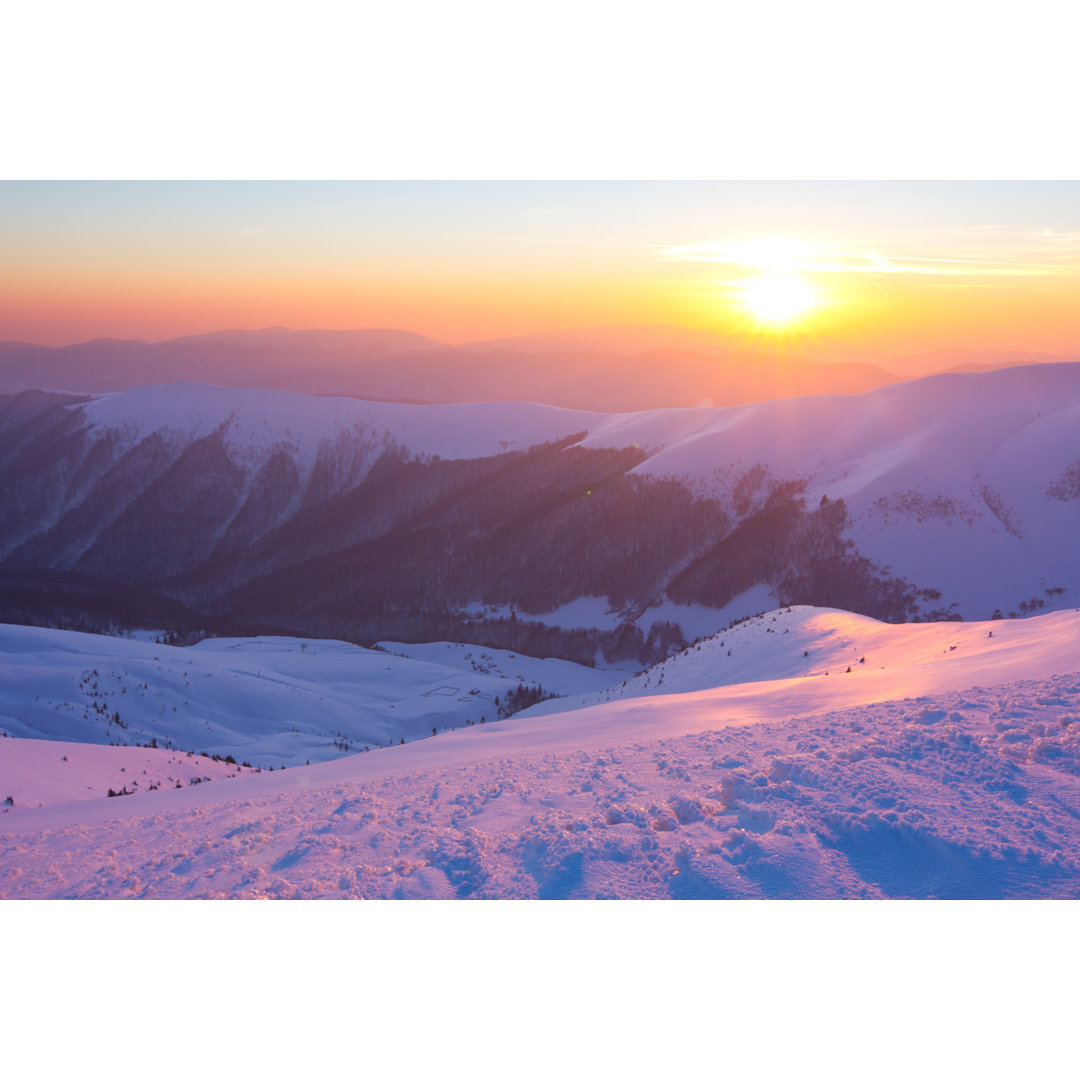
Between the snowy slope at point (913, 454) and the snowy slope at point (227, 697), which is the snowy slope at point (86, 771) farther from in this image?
the snowy slope at point (913, 454)

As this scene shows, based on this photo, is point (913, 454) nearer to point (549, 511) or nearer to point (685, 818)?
point (549, 511)

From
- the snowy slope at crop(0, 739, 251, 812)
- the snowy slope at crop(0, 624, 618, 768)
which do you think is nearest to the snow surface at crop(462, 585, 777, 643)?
the snowy slope at crop(0, 624, 618, 768)

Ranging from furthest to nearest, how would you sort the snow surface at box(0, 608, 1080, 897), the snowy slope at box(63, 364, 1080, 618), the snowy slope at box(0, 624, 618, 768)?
the snowy slope at box(63, 364, 1080, 618)
the snowy slope at box(0, 624, 618, 768)
the snow surface at box(0, 608, 1080, 897)

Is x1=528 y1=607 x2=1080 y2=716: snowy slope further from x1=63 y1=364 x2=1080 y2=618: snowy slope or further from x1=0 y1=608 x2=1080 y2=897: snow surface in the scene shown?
x1=63 y1=364 x2=1080 y2=618: snowy slope

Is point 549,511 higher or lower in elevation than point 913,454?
lower

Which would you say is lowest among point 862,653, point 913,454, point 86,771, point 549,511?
point 86,771

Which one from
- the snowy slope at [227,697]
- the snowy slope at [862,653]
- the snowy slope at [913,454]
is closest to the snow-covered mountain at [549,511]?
the snowy slope at [913,454]

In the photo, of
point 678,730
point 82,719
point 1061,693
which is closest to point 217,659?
point 82,719

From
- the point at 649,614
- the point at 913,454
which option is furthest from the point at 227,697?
the point at 913,454
